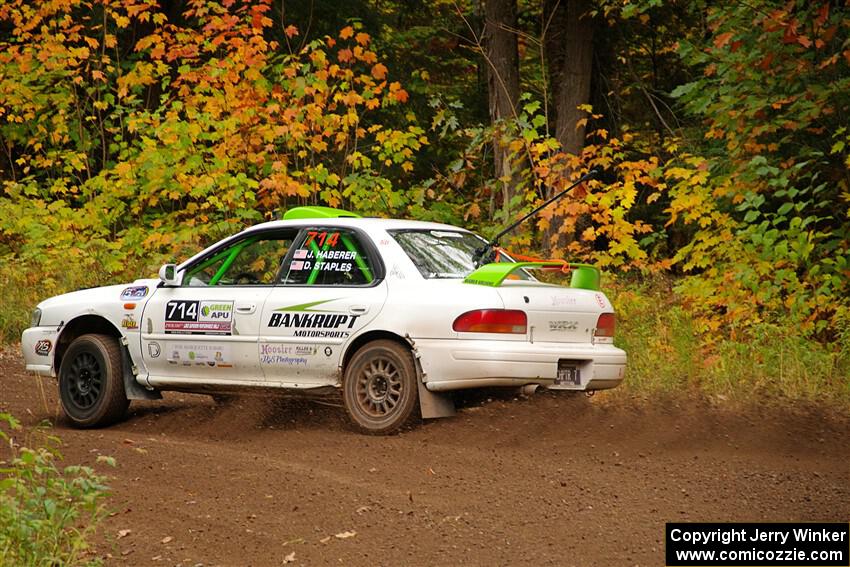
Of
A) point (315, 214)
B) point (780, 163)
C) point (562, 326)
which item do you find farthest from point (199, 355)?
point (780, 163)

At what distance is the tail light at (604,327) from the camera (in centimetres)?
900

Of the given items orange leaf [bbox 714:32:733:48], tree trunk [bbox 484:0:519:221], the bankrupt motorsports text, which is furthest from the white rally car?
tree trunk [bbox 484:0:519:221]

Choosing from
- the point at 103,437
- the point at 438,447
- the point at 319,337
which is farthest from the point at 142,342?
the point at 438,447

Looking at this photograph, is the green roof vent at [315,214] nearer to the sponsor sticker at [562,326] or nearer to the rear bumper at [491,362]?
the rear bumper at [491,362]

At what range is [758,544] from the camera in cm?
598

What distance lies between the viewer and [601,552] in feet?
19.4

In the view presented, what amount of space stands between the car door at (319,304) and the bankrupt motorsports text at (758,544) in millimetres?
3385

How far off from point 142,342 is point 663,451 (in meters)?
4.22

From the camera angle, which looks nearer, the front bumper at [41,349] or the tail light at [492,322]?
the tail light at [492,322]

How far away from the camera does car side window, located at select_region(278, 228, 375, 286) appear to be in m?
9.18

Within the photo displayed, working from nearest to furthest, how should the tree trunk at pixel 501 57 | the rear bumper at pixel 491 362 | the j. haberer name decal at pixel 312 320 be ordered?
1. the rear bumper at pixel 491 362
2. the j. haberer name decal at pixel 312 320
3. the tree trunk at pixel 501 57

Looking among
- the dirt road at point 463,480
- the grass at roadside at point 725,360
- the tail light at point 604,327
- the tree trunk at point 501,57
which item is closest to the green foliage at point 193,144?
the tree trunk at point 501,57

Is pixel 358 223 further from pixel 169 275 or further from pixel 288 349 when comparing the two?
pixel 169 275

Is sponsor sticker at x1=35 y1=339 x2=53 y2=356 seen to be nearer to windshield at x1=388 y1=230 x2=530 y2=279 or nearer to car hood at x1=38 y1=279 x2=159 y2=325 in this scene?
car hood at x1=38 y1=279 x2=159 y2=325
